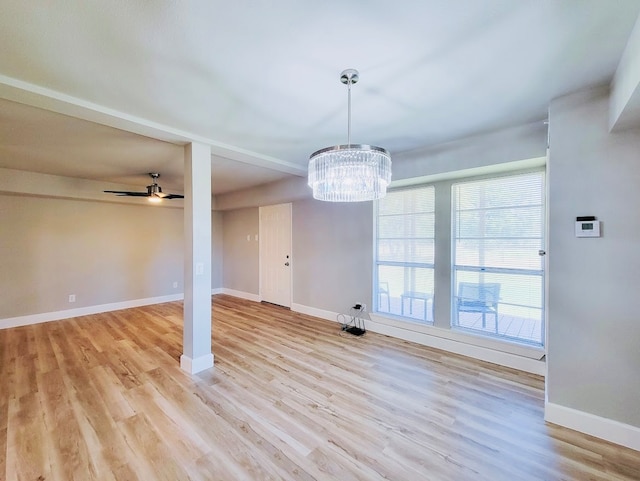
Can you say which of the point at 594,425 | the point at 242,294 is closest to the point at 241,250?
the point at 242,294

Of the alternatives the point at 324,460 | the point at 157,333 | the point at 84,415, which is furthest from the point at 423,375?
the point at 157,333

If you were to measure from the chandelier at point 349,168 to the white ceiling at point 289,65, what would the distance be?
36cm

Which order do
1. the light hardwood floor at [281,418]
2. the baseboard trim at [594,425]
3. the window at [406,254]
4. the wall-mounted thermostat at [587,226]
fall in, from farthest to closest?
the window at [406,254]
the wall-mounted thermostat at [587,226]
the baseboard trim at [594,425]
the light hardwood floor at [281,418]

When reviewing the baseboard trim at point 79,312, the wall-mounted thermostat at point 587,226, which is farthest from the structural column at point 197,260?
the baseboard trim at point 79,312

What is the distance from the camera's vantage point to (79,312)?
5000mm

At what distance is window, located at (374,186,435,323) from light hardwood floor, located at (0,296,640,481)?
2.11 ft

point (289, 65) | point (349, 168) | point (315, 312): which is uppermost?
point (289, 65)

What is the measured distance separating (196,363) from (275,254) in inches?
121

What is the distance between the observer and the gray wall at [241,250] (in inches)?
248

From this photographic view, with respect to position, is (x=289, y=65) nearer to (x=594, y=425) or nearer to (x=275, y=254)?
(x=594, y=425)

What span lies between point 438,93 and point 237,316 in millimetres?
4543

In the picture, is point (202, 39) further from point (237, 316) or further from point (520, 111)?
point (237, 316)

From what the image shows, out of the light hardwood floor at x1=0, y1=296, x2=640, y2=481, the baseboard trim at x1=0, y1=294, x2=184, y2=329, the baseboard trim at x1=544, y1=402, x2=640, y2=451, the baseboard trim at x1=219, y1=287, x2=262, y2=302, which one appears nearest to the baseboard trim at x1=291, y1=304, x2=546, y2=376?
the light hardwood floor at x1=0, y1=296, x2=640, y2=481

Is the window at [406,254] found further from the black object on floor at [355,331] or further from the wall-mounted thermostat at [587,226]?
the wall-mounted thermostat at [587,226]
